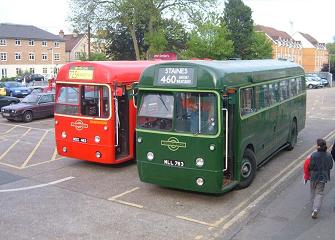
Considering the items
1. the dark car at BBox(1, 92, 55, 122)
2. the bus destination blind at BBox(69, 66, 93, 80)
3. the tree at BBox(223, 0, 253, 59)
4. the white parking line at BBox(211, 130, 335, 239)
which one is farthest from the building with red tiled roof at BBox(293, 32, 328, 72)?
the bus destination blind at BBox(69, 66, 93, 80)

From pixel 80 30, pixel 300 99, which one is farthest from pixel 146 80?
pixel 80 30

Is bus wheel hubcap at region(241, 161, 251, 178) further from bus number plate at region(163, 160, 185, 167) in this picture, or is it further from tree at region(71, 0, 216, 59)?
tree at region(71, 0, 216, 59)

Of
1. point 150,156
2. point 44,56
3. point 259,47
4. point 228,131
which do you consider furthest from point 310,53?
point 150,156

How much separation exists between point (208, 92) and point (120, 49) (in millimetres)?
48073

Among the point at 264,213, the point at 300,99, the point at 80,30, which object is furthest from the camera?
the point at 80,30

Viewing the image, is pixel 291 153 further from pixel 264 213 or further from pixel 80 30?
pixel 80 30

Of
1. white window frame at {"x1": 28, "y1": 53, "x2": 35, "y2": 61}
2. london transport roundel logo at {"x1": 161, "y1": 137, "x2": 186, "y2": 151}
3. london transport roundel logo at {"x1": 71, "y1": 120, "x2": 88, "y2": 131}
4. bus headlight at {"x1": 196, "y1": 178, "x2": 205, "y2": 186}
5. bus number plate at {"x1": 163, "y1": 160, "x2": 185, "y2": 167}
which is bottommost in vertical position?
bus headlight at {"x1": 196, "y1": 178, "x2": 205, "y2": 186}

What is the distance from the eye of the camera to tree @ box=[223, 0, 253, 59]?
6297 centimetres

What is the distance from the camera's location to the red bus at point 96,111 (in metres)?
11.9

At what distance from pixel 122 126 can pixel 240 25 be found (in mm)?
54879

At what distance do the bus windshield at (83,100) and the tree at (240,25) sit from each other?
5141cm

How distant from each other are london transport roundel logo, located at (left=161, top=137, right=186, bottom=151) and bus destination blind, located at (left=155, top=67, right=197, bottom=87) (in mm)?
1150

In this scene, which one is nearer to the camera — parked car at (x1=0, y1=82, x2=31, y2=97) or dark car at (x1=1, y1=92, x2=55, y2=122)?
dark car at (x1=1, y1=92, x2=55, y2=122)

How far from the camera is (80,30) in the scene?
44688 millimetres
